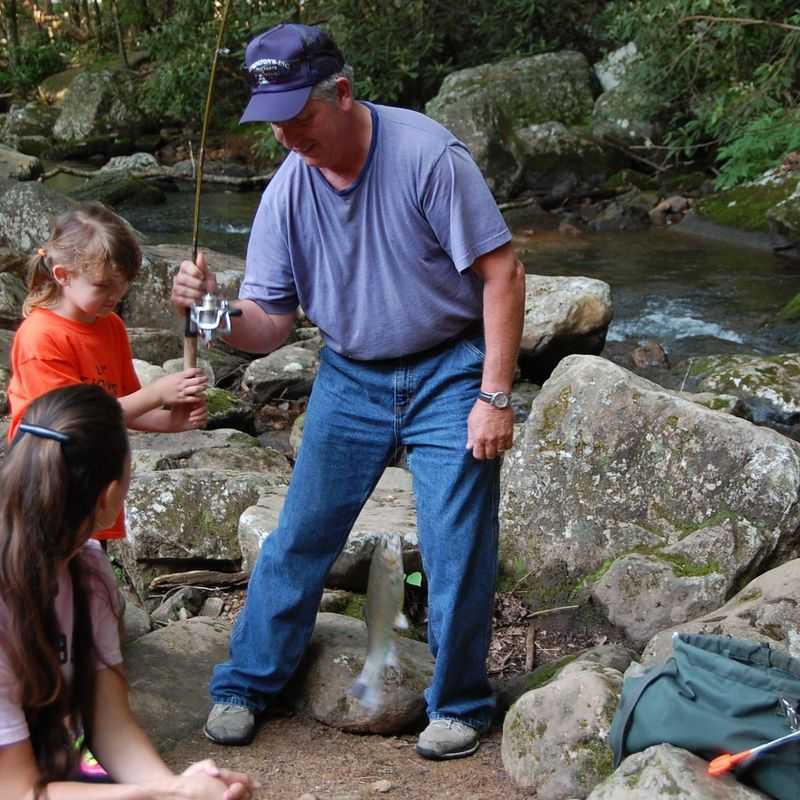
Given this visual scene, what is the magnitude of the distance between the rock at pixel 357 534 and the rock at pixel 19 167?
10549 millimetres

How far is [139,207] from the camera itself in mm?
14117

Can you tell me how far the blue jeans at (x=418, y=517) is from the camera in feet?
9.91

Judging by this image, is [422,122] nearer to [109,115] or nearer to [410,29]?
[410,29]

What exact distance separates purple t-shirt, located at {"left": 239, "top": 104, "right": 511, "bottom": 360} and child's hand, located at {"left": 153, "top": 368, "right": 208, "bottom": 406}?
0.34 metres

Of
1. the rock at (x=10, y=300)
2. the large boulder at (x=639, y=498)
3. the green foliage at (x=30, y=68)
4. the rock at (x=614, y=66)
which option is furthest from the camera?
the green foliage at (x=30, y=68)

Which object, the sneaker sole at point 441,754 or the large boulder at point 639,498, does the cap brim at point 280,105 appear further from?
the large boulder at point 639,498

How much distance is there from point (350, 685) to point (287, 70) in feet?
5.53

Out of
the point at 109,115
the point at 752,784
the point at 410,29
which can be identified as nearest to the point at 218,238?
the point at 410,29

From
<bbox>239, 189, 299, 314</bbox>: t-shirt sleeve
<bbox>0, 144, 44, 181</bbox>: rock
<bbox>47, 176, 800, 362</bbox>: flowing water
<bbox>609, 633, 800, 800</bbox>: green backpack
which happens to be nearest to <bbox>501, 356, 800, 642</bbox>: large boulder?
<bbox>609, 633, 800, 800</bbox>: green backpack

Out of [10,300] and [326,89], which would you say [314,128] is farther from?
[10,300]

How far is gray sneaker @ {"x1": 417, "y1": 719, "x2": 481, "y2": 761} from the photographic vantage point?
3104mm

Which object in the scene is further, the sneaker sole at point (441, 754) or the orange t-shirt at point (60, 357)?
the sneaker sole at point (441, 754)

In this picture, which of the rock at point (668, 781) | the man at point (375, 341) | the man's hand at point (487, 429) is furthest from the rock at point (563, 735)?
the man's hand at point (487, 429)

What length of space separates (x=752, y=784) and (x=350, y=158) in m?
1.71
